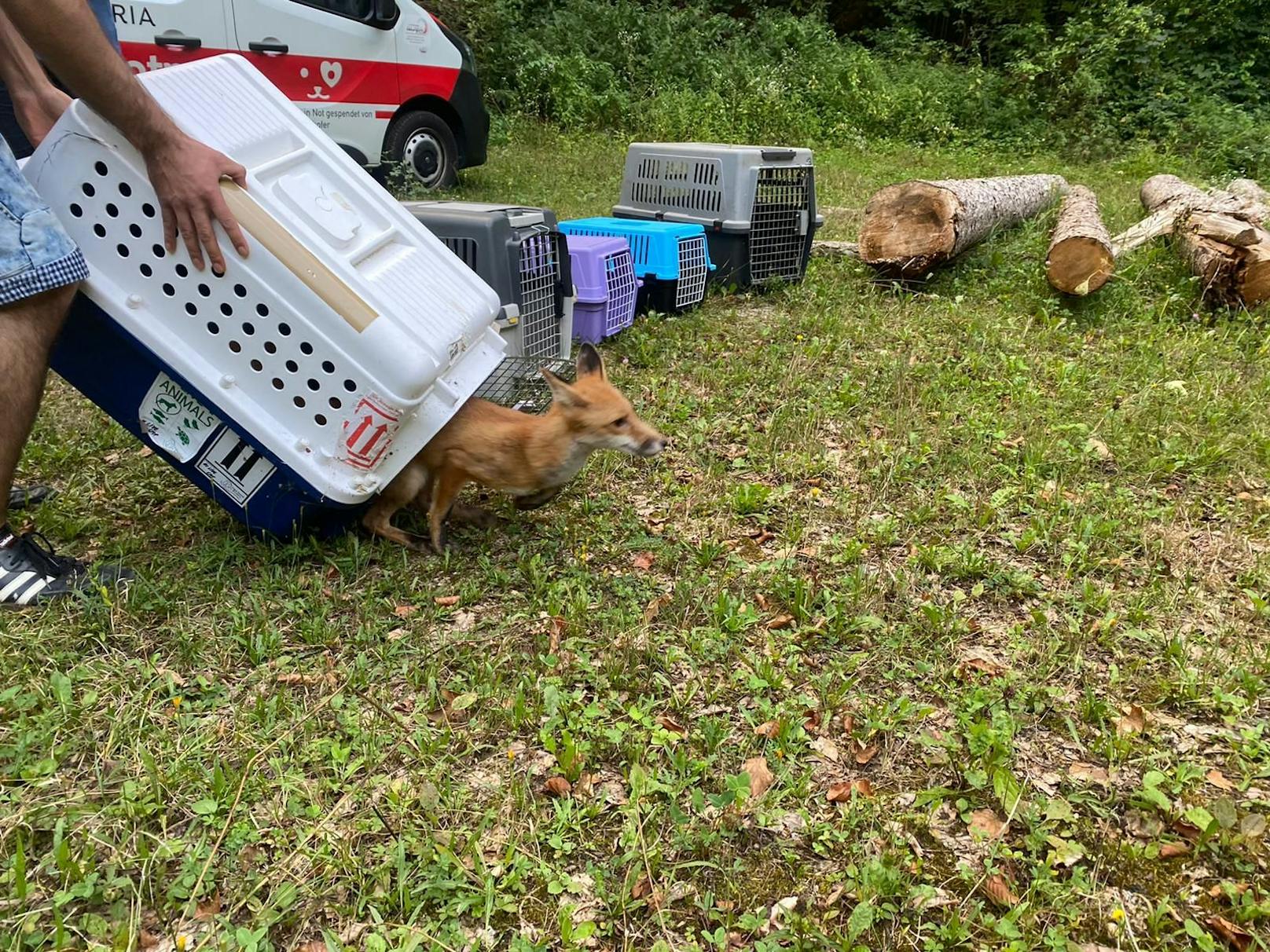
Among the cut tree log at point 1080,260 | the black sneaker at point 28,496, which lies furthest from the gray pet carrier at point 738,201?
the black sneaker at point 28,496

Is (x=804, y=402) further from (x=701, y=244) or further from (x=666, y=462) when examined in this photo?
(x=701, y=244)

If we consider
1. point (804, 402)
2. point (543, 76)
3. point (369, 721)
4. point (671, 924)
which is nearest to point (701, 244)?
point (804, 402)

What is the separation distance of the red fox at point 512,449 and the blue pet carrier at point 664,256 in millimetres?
2528

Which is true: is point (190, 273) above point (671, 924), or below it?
above

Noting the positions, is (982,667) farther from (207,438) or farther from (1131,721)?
(207,438)

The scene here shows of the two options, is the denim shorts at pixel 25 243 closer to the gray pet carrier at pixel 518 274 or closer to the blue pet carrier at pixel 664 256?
the gray pet carrier at pixel 518 274

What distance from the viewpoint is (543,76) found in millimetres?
14297

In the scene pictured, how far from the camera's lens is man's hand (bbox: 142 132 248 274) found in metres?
2.53

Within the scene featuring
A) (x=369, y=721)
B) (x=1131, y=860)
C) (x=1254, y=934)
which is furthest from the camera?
(x=369, y=721)

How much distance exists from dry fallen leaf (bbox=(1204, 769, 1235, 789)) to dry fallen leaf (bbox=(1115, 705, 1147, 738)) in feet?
0.63

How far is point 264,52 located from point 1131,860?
8.90 meters

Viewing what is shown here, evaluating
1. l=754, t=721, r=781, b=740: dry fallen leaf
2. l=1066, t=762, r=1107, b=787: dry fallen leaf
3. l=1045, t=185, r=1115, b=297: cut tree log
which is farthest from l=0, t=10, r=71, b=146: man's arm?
l=1045, t=185, r=1115, b=297: cut tree log

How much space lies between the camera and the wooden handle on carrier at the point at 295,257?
2621 mm

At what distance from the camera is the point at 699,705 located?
8.73 feet
